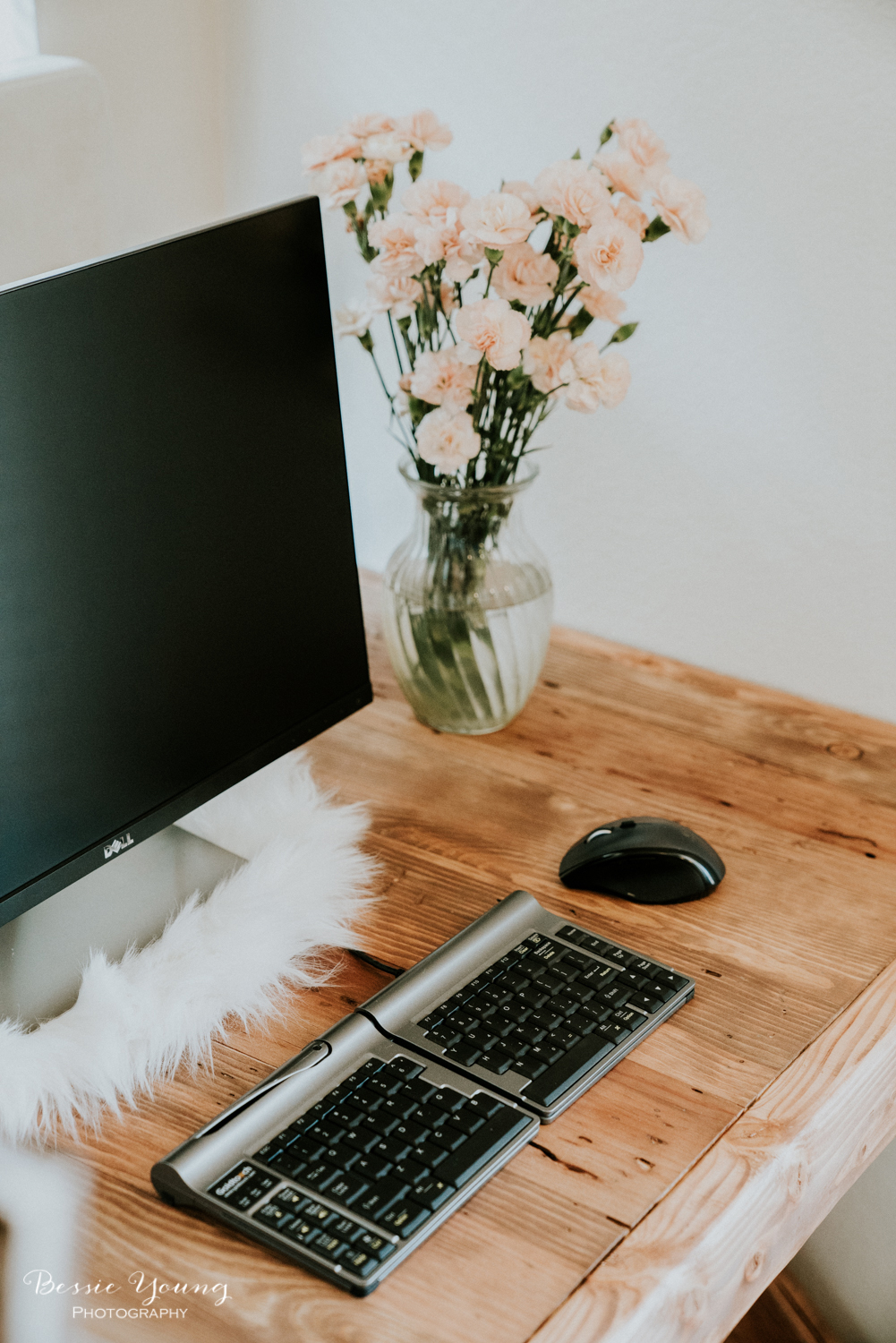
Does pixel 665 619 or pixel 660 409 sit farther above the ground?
pixel 660 409

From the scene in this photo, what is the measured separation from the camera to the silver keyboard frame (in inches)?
26.8

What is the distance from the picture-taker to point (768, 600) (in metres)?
1.28

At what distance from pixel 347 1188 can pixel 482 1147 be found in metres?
0.08

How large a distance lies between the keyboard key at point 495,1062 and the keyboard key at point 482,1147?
3 cm

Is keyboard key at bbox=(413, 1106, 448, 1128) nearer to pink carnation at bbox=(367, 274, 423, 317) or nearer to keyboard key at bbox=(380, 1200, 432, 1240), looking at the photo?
keyboard key at bbox=(380, 1200, 432, 1240)

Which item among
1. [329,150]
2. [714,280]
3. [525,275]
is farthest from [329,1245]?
[714,280]

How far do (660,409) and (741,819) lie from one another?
42 cm

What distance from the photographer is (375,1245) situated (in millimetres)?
667

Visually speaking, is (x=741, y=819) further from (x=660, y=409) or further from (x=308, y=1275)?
(x=308, y=1275)

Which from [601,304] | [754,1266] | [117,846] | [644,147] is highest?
[644,147]

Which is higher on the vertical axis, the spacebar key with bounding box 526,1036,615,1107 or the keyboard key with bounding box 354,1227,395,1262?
the keyboard key with bounding box 354,1227,395,1262

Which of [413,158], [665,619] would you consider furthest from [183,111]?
[665,619]

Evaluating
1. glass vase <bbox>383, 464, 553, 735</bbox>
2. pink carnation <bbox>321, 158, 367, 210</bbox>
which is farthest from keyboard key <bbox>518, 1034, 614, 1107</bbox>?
pink carnation <bbox>321, 158, 367, 210</bbox>

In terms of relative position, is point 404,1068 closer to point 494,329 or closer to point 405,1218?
point 405,1218
